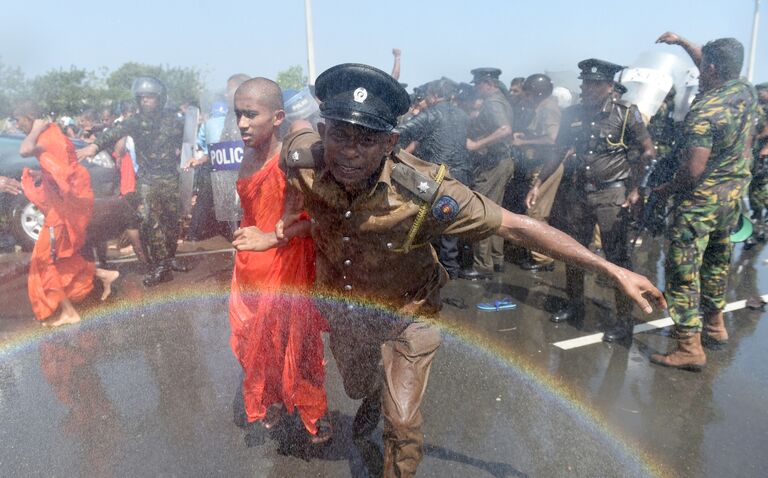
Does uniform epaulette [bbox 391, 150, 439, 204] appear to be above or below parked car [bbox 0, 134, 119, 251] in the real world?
above

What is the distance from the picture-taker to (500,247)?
22.3 ft

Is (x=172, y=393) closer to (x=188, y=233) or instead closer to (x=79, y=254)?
(x=79, y=254)

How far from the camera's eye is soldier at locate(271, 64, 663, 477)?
223 cm

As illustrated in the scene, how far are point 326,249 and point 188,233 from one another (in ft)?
20.9

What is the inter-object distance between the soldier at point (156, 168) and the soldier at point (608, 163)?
14.7 feet

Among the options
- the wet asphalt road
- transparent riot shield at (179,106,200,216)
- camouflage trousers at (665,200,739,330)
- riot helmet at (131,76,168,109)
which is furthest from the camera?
transparent riot shield at (179,106,200,216)

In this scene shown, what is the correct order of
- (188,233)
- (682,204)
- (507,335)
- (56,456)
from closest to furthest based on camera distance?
(56,456) → (682,204) → (507,335) → (188,233)

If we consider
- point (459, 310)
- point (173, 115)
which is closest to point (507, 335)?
point (459, 310)

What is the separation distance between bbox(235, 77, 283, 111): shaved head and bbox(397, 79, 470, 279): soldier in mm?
2751

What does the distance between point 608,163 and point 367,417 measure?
9.74 ft

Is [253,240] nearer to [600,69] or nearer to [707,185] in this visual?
[707,185]

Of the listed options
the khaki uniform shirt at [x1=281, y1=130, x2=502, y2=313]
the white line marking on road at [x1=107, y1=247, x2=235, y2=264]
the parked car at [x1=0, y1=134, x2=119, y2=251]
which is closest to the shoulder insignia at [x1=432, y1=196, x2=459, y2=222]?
the khaki uniform shirt at [x1=281, y1=130, x2=502, y2=313]

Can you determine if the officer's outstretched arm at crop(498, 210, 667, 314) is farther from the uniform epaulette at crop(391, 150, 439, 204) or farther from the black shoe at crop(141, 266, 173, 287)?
the black shoe at crop(141, 266, 173, 287)

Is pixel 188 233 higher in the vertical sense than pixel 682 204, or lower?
lower
